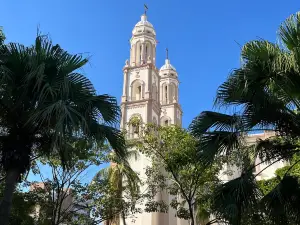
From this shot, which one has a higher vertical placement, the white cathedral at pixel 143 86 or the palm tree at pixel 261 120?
the white cathedral at pixel 143 86

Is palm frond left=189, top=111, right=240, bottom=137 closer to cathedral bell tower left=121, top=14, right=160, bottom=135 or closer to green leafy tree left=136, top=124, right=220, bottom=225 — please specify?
green leafy tree left=136, top=124, right=220, bottom=225

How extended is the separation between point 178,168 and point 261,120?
8511mm

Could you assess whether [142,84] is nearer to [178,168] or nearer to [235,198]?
[178,168]

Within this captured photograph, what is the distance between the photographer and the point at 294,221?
31.4 ft

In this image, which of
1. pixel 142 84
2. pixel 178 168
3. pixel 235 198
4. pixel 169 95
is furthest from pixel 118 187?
pixel 169 95

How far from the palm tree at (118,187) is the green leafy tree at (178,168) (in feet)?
4.25

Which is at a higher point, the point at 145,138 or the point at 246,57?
the point at 145,138

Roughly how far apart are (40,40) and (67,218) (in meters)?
11.8

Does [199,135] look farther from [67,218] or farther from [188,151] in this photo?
[67,218]

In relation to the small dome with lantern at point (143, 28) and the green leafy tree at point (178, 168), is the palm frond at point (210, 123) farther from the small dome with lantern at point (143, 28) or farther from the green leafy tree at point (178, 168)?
the small dome with lantern at point (143, 28)

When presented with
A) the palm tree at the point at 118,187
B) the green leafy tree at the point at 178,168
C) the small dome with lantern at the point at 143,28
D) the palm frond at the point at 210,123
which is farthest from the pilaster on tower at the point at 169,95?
the palm frond at the point at 210,123

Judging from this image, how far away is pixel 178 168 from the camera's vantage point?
17438 mm

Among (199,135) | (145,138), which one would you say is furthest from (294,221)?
A: (145,138)

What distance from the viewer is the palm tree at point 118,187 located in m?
19.1
